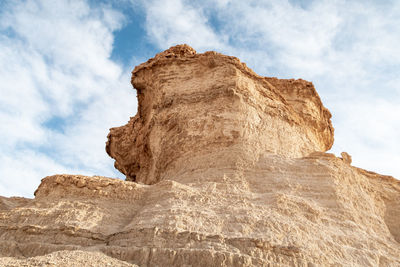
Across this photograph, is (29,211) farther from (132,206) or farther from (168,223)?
(168,223)

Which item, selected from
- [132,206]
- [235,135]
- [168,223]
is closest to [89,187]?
[132,206]

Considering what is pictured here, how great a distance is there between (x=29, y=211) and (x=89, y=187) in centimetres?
177

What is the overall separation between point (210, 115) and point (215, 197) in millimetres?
4694

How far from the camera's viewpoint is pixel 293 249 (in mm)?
9484

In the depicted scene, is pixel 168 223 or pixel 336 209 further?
pixel 336 209

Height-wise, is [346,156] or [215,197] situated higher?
[346,156]

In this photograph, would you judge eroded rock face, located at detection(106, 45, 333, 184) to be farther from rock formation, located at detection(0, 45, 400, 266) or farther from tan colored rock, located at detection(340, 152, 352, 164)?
tan colored rock, located at detection(340, 152, 352, 164)

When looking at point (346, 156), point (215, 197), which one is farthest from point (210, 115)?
point (346, 156)

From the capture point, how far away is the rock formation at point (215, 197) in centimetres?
A: 963

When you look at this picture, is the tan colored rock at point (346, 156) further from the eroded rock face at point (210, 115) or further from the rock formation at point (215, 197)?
the eroded rock face at point (210, 115)

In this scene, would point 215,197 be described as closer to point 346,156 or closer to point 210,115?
point 210,115

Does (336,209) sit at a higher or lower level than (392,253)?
higher

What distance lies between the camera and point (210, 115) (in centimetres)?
1580

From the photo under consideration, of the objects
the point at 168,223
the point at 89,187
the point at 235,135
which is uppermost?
the point at 235,135
